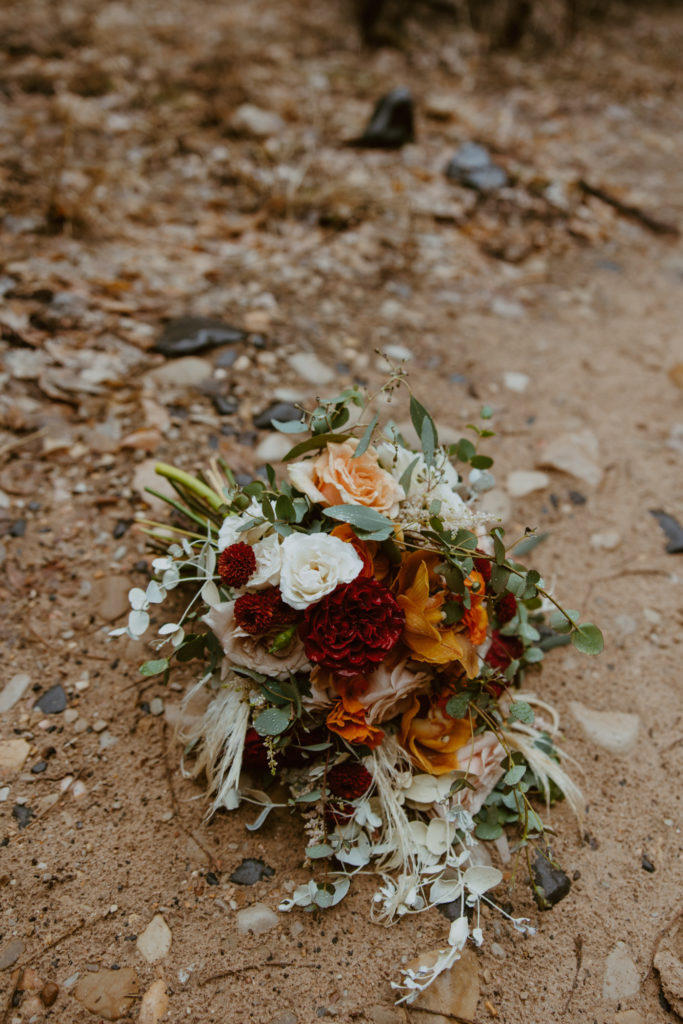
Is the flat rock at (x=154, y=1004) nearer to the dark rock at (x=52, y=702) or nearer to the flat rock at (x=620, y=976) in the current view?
the dark rock at (x=52, y=702)

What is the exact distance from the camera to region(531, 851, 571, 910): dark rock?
1498mm

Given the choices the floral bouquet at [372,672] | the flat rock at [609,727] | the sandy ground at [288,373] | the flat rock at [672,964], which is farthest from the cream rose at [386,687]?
the flat rock at [672,964]

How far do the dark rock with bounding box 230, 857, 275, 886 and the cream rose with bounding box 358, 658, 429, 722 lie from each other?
0.40m

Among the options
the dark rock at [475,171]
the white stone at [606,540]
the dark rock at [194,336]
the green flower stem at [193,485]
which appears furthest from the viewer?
the dark rock at [475,171]

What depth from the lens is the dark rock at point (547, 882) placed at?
1.50 metres

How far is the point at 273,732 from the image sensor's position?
1.38m

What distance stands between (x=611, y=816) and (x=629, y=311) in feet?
7.35

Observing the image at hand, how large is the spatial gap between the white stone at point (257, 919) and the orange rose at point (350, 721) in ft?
1.30

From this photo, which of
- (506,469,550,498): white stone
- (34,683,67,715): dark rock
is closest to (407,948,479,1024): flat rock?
(34,683,67,715): dark rock

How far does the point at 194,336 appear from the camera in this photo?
8.16ft

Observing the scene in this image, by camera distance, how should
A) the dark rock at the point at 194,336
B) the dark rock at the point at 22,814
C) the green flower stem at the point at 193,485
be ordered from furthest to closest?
the dark rock at the point at 194,336 → the green flower stem at the point at 193,485 → the dark rock at the point at 22,814

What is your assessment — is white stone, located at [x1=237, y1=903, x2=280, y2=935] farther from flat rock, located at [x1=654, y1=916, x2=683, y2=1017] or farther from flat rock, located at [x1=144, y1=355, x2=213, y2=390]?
flat rock, located at [x1=144, y1=355, x2=213, y2=390]

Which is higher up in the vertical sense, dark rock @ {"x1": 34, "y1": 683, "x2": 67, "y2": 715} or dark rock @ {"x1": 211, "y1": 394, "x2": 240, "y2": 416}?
dark rock @ {"x1": 211, "y1": 394, "x2": 240, "y2": 416}

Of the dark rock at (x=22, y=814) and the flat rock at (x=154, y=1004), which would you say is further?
the dark rock at (x=22, y=814)
